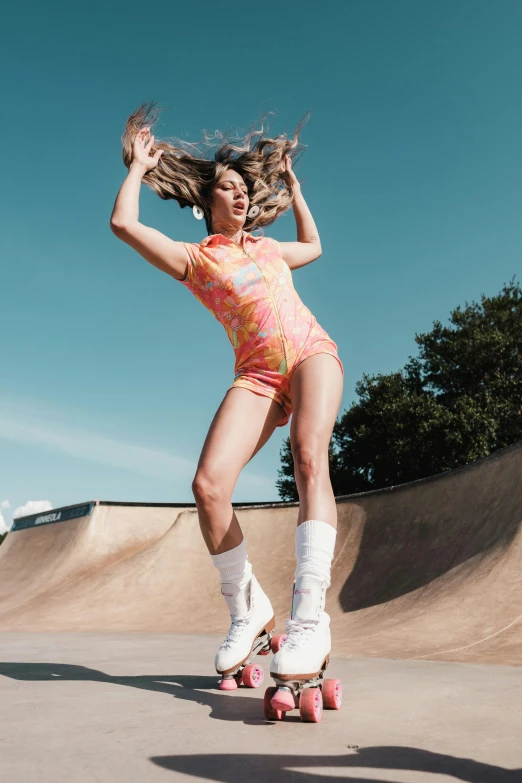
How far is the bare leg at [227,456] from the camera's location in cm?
263

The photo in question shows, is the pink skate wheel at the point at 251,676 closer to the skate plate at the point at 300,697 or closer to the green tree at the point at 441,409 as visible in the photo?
the skate plate at the point at 300,697

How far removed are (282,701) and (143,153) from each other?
2.62m

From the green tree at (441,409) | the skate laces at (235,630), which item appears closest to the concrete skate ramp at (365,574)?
the skate laces at (235,630)

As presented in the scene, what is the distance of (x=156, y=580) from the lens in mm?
11234

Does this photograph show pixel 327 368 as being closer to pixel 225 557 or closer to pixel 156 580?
pixel 225 557

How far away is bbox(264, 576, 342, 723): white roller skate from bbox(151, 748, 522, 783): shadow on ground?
1.30ft

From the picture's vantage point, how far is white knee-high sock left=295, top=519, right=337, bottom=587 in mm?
2361

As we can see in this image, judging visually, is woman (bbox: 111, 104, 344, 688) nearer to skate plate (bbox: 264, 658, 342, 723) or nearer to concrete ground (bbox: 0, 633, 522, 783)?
skate plate (bbox: 264, 658, 342, 723)

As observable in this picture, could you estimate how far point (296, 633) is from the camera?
2.26 meters

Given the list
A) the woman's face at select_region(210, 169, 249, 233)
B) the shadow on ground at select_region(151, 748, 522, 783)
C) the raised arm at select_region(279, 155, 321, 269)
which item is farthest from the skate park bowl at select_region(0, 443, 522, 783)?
the woman's face at select_region(210, 169, 249, 233)

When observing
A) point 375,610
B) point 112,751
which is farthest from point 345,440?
point 112,751

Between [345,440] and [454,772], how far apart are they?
26602 mm

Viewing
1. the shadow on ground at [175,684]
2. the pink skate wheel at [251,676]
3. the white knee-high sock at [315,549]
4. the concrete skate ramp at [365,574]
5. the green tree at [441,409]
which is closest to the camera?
the shadow on ground at [175,684]

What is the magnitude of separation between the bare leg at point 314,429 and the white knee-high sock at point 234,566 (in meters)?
0.40
